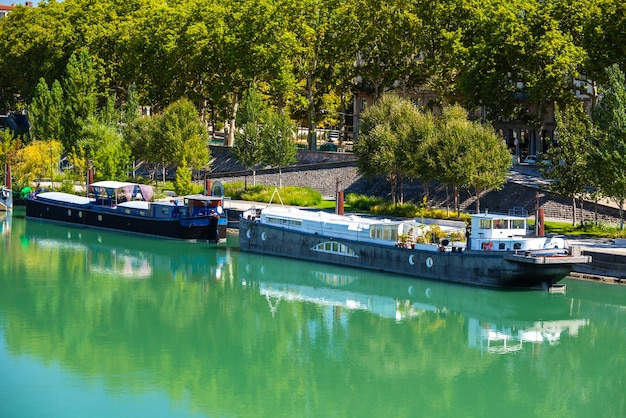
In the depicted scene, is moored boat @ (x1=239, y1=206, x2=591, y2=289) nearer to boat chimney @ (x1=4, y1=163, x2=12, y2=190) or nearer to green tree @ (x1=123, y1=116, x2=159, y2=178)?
green tree @ (x1=123, y1=116, x2=159, y2=178)

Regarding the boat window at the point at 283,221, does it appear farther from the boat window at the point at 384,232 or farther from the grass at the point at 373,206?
the boat window at the point at 384,232

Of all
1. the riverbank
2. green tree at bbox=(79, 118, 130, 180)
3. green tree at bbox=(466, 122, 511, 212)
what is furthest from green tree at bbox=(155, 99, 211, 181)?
the riverbank

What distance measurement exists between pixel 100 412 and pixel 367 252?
28.6 metres

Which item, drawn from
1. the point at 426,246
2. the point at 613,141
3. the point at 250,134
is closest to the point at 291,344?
the point at 426,246

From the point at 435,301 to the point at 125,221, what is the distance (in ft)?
107

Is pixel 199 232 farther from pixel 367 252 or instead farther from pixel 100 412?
pixel 100 412

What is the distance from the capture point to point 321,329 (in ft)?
161

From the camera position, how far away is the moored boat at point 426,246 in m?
55.5

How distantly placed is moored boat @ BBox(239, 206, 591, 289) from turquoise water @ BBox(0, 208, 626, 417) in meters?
0.99

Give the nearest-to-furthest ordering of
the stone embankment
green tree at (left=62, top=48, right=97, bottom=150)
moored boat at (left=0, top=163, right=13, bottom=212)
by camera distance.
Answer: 1. the stone embankment
2. moored boat at (left=0, top=163, right=13, bottom=212)
3. green tree at (left=62, top=48, right=97, bottom=150)

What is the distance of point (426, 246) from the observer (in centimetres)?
5994

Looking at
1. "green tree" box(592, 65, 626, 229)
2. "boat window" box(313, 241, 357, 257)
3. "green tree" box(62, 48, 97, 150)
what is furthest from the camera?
"green tree" box(62, 48, 97, 150)

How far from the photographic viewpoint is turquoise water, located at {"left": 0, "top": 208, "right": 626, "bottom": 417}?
38312mm

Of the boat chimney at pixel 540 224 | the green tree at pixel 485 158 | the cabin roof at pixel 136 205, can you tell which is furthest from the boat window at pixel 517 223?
the cabin roof at pixel 136 205
